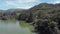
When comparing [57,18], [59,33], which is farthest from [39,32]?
[57,18]

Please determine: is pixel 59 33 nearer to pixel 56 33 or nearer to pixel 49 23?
pixel 56 33

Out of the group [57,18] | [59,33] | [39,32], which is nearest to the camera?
[59,33]

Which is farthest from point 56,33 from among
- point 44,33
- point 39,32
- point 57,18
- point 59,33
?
point 57,18

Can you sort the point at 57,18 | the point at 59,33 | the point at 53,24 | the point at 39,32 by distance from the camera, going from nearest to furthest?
the point at 59,33
the point at 53,24
the point at 39,32
the point at 57,18

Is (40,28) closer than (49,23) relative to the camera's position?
No

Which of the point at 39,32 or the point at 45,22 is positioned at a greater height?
the point at 45,22

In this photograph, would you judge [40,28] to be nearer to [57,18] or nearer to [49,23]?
[49,23]

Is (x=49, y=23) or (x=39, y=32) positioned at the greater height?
(x=49, y=23)

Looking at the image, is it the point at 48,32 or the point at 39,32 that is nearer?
the point at 48,32

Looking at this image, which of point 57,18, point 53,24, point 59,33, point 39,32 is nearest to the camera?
point 59,33
